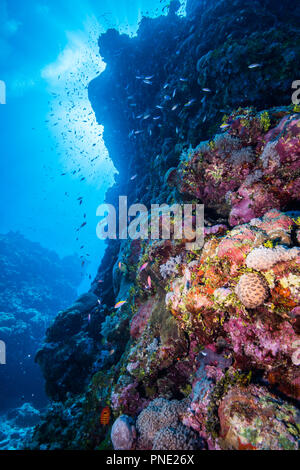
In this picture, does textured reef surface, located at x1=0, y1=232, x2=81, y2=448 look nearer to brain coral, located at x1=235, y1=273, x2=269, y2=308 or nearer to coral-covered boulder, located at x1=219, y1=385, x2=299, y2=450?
coral-covered boulder, located at x1=219, y1=385, x2=299, y2=450

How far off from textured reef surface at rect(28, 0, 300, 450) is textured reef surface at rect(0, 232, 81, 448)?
34.5ft

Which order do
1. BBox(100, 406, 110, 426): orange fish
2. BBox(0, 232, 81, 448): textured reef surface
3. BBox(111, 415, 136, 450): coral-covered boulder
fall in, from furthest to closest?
Answer: BBox(0, 232, 81, 448): textured reef surface
BBox(100, 406, 110, 426): orange fish
BBox(111, 415, 136, 450): coral-covered boulder

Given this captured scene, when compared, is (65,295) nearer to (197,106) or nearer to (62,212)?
(197,106)

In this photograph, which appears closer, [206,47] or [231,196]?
[231,196]

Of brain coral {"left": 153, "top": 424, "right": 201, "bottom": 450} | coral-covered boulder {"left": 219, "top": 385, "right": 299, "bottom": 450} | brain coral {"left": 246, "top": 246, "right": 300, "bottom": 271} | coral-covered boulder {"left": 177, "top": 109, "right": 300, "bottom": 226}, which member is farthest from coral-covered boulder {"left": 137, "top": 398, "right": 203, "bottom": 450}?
coral-covered boulder {"left": 177, "top": 109, "right": 300, "bottom": 226}

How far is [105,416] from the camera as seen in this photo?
15.1 feet

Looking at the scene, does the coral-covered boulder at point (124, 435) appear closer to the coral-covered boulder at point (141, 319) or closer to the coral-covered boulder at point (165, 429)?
the coral-covered boulder at point (165, 429)

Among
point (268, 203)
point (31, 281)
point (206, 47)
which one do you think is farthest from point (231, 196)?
point (31, 281)

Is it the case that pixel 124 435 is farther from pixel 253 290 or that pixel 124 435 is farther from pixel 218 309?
pixel 253 290

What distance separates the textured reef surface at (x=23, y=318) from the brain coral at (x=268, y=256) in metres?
17.0

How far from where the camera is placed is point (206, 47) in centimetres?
1159

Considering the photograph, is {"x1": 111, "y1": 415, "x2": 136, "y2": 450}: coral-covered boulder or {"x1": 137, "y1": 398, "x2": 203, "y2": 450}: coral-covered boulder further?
{"x1": 111, "y1": 415, "x2": 136, "y2": 450}: coral-covered boulder

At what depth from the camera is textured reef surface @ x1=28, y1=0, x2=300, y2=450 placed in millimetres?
2543

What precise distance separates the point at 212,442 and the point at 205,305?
5.43 ft
